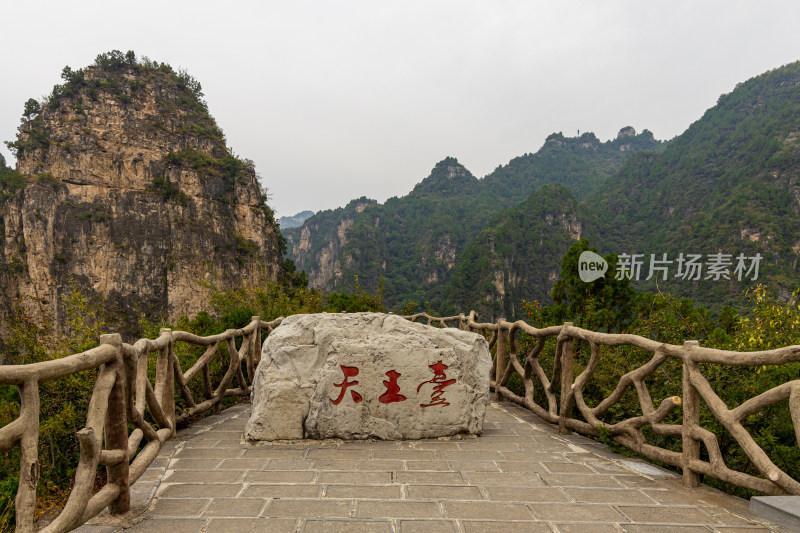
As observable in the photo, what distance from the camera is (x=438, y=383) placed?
3512 mm

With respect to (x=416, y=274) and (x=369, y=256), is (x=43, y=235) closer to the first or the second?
(x=369, y=256)

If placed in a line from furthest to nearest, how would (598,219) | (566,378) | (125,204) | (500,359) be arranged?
(598,219), (125,204), (500,359), (566,378)

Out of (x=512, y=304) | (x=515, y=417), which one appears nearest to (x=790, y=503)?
(x=515, y=417)

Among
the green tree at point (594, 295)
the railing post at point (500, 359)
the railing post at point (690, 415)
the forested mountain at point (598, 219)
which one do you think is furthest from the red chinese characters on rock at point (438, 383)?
the forested mountain at point (598, 219)

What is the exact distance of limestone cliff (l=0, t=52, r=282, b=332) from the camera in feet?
105

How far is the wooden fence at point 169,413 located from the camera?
5.36 feet

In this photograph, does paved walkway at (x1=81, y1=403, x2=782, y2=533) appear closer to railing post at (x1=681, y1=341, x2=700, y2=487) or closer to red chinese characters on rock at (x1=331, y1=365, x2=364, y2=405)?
railing post at (x1=681, y1=341, x2=700, y2=487)

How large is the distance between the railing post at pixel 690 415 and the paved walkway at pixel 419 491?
0.09 m

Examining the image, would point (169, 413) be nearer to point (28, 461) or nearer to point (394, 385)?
point (394, 385)

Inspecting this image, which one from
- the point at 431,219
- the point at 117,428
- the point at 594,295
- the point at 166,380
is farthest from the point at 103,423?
the point at 431,219

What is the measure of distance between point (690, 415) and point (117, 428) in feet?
10.7

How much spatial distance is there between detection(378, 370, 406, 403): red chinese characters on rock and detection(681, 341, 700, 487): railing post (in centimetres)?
196

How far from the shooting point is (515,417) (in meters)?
4.36

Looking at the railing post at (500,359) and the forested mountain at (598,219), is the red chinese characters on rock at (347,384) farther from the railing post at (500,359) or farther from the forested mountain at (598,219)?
the forested mountain at (598,219)
